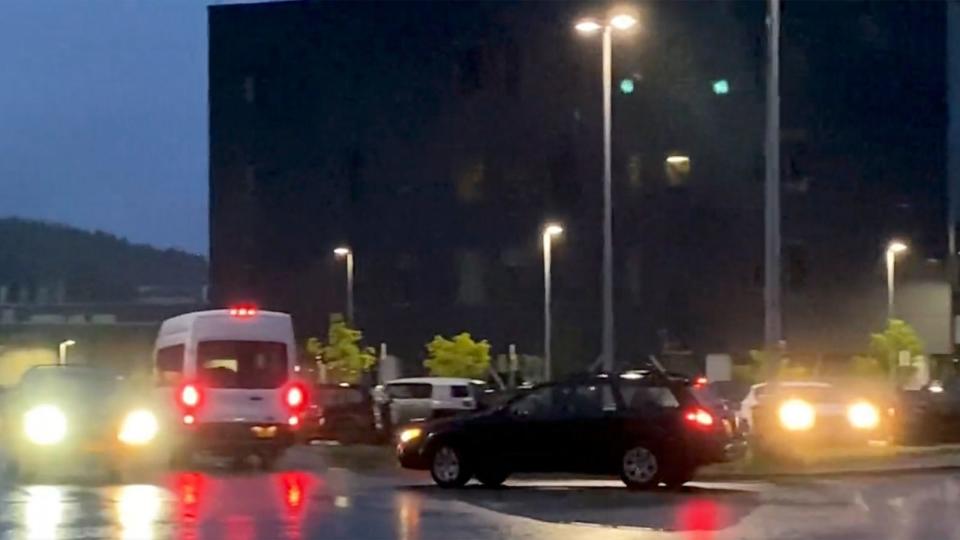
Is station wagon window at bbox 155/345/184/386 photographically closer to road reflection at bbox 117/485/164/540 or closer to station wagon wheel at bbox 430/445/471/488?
road reflection at bbox 117/485/164/540

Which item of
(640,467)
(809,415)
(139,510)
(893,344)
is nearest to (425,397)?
(809,415)

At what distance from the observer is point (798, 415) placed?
98.0 ft

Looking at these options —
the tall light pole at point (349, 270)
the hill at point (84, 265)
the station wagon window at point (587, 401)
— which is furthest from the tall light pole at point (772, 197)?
the hill at point (84, 265)

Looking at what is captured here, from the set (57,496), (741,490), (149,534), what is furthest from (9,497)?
(741,490)

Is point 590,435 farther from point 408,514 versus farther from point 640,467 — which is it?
point 408,514

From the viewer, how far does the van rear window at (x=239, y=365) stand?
1059 inches

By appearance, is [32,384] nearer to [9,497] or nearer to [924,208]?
[9,497]

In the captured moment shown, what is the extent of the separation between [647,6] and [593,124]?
5445 mm

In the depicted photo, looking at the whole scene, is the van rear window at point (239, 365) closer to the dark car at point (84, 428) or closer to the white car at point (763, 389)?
the dark car at point (84, 428)

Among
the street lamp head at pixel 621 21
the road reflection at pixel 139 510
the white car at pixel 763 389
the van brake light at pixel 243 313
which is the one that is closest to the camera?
the road reflection at pixel 139 510

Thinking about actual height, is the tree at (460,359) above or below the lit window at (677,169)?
below

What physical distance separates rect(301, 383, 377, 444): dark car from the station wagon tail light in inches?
551

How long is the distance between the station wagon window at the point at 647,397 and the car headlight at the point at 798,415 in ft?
25.0

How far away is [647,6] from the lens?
71.4 m
